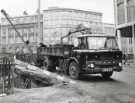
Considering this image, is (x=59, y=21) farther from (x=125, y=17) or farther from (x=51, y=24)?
(x=125, y=17)

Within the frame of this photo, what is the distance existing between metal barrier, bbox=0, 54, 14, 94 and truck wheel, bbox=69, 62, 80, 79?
162 inches

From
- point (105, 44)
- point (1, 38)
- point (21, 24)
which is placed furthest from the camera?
point (1, 38)

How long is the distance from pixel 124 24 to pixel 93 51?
1900 cm

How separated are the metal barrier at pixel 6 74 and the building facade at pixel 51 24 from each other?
4396 cm

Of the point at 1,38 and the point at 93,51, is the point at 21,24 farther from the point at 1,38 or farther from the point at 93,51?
the point at 93,51

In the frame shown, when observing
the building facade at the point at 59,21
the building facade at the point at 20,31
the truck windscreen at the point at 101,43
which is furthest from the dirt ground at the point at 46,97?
the building facade at the point at 20,31

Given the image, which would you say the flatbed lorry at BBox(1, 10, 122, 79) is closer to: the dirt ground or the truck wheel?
the truck wheel

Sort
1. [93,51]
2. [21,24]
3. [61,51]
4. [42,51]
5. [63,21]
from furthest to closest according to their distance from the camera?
[21,24], [63,21], [42,51], [61,51], [93,51]

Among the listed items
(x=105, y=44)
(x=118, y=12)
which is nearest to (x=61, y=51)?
(x=105, y=44)

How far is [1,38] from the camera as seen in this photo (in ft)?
Answer: 208

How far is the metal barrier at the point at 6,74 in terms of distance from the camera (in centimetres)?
650

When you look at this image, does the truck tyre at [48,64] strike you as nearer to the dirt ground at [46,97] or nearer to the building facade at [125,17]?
the dirt ground at [46,97]

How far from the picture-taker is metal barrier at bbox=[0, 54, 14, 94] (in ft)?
21.3

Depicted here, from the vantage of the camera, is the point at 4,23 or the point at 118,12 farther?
the point at 4,23
